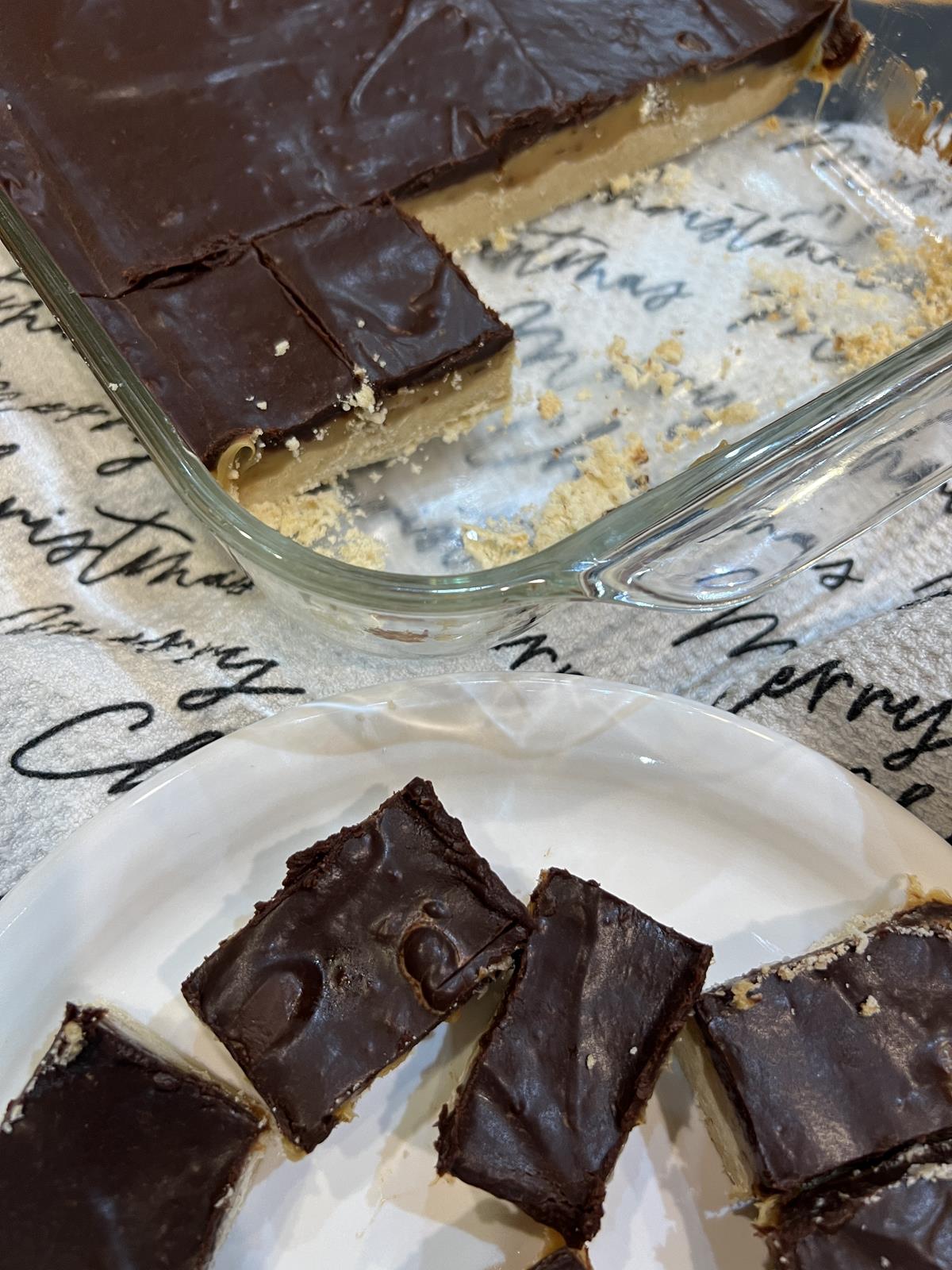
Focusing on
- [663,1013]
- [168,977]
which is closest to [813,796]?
[663,1013]

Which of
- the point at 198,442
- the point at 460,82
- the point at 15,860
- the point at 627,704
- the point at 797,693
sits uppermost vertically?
the point at 460,82

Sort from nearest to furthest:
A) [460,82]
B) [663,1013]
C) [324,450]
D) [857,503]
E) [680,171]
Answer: [663,1013] < [857,503] < [324,450] < [460,82] < [680,171]

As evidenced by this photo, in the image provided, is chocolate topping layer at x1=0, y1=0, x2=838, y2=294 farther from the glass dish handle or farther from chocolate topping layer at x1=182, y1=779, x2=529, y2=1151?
chocolate topping layer at x1=182, y1=779, x2=529, y2=1151

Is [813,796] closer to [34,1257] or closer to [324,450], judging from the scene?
[324,450]

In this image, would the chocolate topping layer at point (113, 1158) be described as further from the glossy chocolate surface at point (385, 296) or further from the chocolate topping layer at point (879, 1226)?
the glossy chocolate surface at point (385, 296)

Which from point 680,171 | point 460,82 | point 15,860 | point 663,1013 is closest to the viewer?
point 663,1013

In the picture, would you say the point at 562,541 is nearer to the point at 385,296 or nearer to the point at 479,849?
the point at 479,849

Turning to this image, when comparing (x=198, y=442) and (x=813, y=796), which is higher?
(x=198, y=442)
